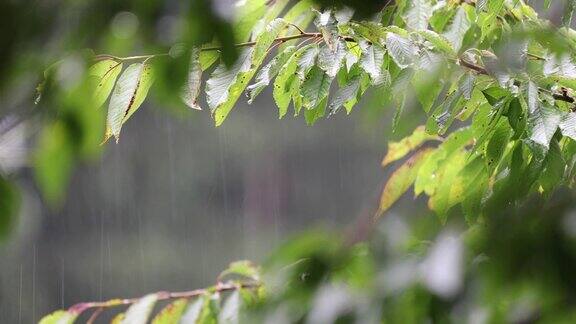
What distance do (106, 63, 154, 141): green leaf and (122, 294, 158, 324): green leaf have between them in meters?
0.32

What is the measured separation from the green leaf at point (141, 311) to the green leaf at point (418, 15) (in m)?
0.42

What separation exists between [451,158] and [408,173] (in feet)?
0.22

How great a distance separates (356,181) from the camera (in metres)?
8.36

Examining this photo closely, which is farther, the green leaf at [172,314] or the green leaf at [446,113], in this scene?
the green leaf at [172,314]

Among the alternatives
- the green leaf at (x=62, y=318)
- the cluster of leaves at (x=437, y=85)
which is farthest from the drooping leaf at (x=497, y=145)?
the green leaf at (x=62, y=318)

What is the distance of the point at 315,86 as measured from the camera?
979mm

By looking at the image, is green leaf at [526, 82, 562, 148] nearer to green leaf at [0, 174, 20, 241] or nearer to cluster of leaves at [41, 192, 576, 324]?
cluster of leaves at [41, 192, 576, 324]

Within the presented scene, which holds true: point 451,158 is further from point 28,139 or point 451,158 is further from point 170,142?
point 170,142

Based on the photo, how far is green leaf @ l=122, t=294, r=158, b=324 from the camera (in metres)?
1.09

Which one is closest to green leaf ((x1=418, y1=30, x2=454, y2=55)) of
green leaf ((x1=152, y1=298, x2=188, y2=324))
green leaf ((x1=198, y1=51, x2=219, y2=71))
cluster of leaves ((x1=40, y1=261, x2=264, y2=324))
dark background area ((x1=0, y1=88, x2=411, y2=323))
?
green leaf ((x1=198, y1=51, x2=219, y2=71))

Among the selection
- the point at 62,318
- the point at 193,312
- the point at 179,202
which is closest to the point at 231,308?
the point at 193,312

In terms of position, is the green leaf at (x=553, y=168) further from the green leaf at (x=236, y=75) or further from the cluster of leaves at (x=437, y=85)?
the green leaf at (x=236, y=75)

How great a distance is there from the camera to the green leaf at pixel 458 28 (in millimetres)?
1104

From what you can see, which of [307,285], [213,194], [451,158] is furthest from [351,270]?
[213,194]
